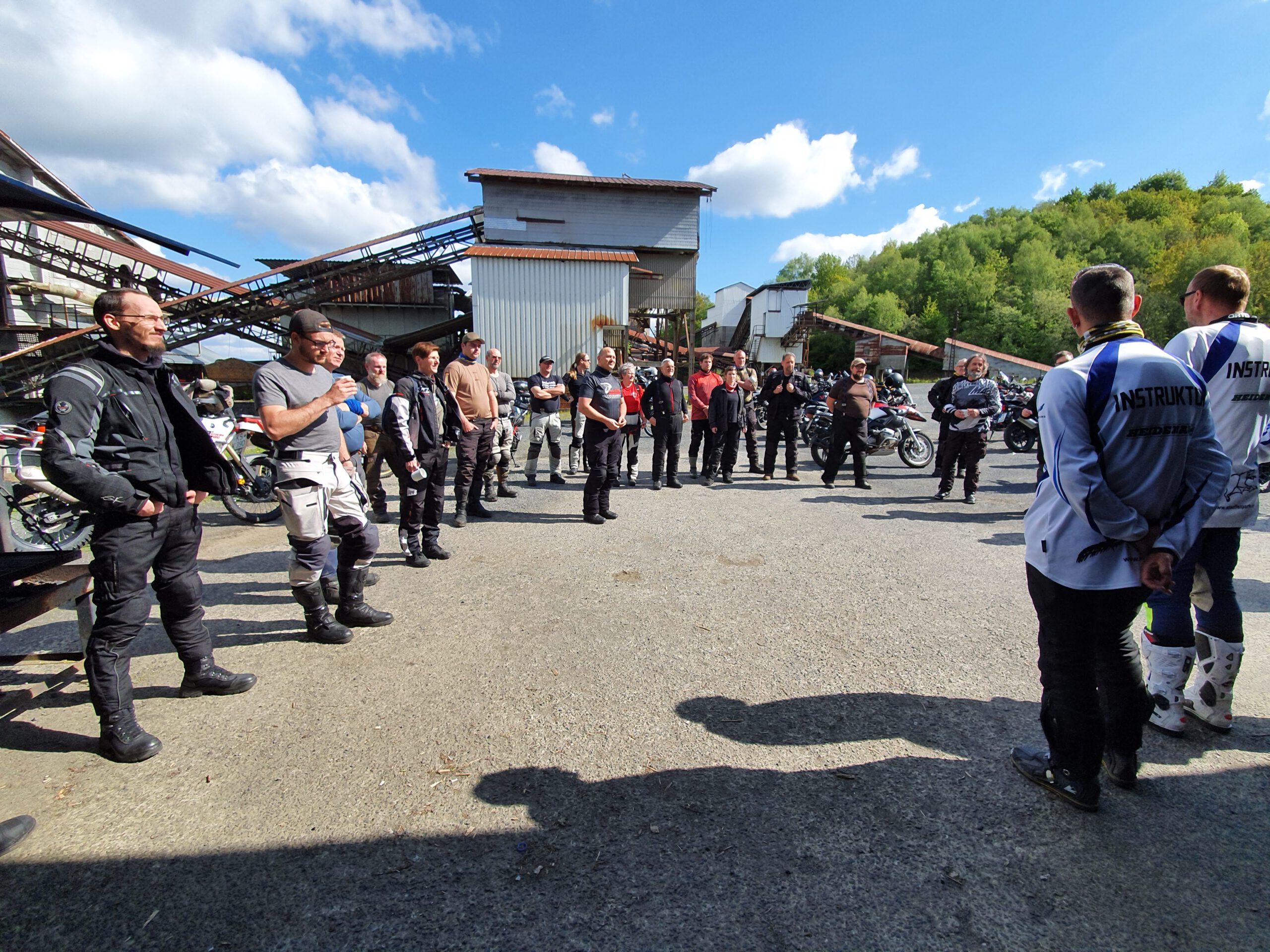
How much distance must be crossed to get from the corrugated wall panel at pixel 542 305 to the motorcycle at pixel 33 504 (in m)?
14.9

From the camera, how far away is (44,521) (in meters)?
5.55

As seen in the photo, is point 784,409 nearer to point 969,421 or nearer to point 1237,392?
point 969,421

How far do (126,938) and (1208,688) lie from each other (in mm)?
4021

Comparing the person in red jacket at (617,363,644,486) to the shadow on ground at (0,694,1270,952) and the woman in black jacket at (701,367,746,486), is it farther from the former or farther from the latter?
the shadow on ground at (0,694,1270,952)

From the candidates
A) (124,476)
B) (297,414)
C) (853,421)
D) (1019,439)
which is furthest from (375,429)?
(1019,439)

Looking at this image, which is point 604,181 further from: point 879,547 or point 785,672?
point 785,672

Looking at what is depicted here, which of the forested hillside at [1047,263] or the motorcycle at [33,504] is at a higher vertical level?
the forested hillside at [1047,263]

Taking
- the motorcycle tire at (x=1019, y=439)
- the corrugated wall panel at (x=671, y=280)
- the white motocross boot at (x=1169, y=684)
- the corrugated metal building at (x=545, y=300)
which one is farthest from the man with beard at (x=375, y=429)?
the corrugated wall panel at (x=671, y=280)

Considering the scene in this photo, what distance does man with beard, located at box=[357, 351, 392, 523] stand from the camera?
21.0 ft

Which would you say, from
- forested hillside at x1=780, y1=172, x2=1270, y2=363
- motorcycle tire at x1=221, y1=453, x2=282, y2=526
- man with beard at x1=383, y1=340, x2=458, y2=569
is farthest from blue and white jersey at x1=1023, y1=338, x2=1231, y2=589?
forested hillside at x1=780, y1=172, x2=1270, y2=363

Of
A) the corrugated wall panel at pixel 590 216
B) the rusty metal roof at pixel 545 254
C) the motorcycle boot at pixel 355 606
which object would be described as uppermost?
the corrugated wall panel at pixel 590 216

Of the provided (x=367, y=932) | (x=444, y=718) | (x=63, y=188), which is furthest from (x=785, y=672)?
(x=63, y=188)

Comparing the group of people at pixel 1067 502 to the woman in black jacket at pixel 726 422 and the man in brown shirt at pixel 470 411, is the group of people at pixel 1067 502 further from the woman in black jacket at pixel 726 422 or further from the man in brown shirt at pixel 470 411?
the woman in black jacket at pixel 726 422

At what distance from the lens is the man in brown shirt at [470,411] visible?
6055 millimetres
